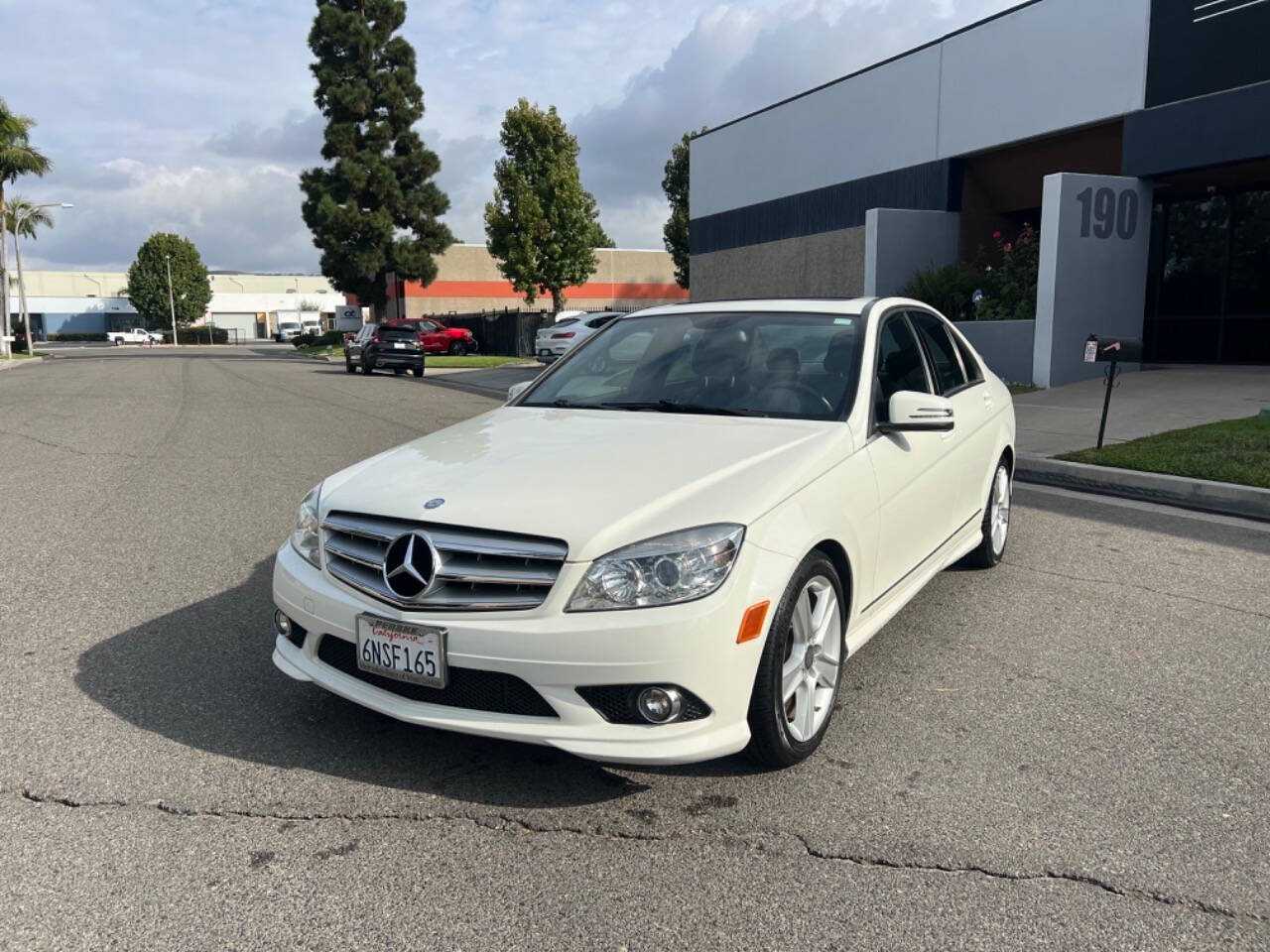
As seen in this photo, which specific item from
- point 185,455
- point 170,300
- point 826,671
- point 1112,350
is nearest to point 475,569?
point 826,671

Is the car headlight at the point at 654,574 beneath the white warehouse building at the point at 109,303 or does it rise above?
beneath

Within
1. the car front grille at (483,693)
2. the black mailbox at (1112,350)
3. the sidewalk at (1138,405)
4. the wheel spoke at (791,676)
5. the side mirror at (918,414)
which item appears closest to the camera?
the car front grille at (483,693)

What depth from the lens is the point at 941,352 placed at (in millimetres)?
5266

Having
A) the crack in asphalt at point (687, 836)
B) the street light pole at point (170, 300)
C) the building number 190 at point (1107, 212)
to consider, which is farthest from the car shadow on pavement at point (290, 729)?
the street light pole at point (170, 300)

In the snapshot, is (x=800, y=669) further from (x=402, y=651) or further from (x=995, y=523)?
(x=995, y=523)

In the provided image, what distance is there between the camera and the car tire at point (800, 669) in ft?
10.0

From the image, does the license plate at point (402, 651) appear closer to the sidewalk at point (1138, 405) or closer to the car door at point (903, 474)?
the car door at point (903, 474)

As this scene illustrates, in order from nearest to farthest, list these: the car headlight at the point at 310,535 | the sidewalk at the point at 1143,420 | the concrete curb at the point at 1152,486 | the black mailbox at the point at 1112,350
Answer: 1. the car headlight at the point at 310,535
2. the concrete curb at the point at 1152,486
3. the sidewalk at the point at 1143,420
4. the black mailbox at the point at 1112,350

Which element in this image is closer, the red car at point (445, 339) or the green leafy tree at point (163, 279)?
the red car at point (445, 339)

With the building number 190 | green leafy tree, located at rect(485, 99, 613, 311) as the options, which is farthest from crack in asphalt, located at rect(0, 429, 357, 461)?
green leafy tree, located at rect(485, 99, 613, 311)

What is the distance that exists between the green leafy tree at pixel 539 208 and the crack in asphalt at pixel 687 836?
38.2m

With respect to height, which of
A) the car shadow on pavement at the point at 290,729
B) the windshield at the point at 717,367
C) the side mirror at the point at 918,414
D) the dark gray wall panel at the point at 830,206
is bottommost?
the car shadow on pavement at the point at 290,729

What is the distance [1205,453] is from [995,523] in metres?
4.65

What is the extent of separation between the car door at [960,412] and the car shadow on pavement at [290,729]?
7.36 feet
